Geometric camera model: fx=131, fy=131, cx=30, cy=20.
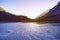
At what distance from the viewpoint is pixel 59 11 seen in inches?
631

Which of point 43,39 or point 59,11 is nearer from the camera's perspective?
point 43,39

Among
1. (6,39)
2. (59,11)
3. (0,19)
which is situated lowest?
(6,39)

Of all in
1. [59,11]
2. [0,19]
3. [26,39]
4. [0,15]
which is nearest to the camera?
[26,39]

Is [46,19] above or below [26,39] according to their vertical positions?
above

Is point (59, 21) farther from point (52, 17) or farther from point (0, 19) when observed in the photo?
point (0, 19)

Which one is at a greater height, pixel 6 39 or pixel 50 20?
pixel 50 20

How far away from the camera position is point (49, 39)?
598cm

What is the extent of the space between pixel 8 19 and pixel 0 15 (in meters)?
1.05

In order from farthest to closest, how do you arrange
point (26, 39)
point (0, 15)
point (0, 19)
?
point (0, 15) < point (0, 19) < point (26, 39)

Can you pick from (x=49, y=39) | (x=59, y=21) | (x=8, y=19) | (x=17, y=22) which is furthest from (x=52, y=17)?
(x=49, y=39)

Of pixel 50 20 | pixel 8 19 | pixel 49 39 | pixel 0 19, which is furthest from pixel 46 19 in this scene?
pixel 49 39

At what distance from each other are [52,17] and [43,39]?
1124cm

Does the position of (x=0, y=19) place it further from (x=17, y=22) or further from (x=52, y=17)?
(x=52, y=17)

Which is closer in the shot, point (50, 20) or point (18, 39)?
point (18, 39)
